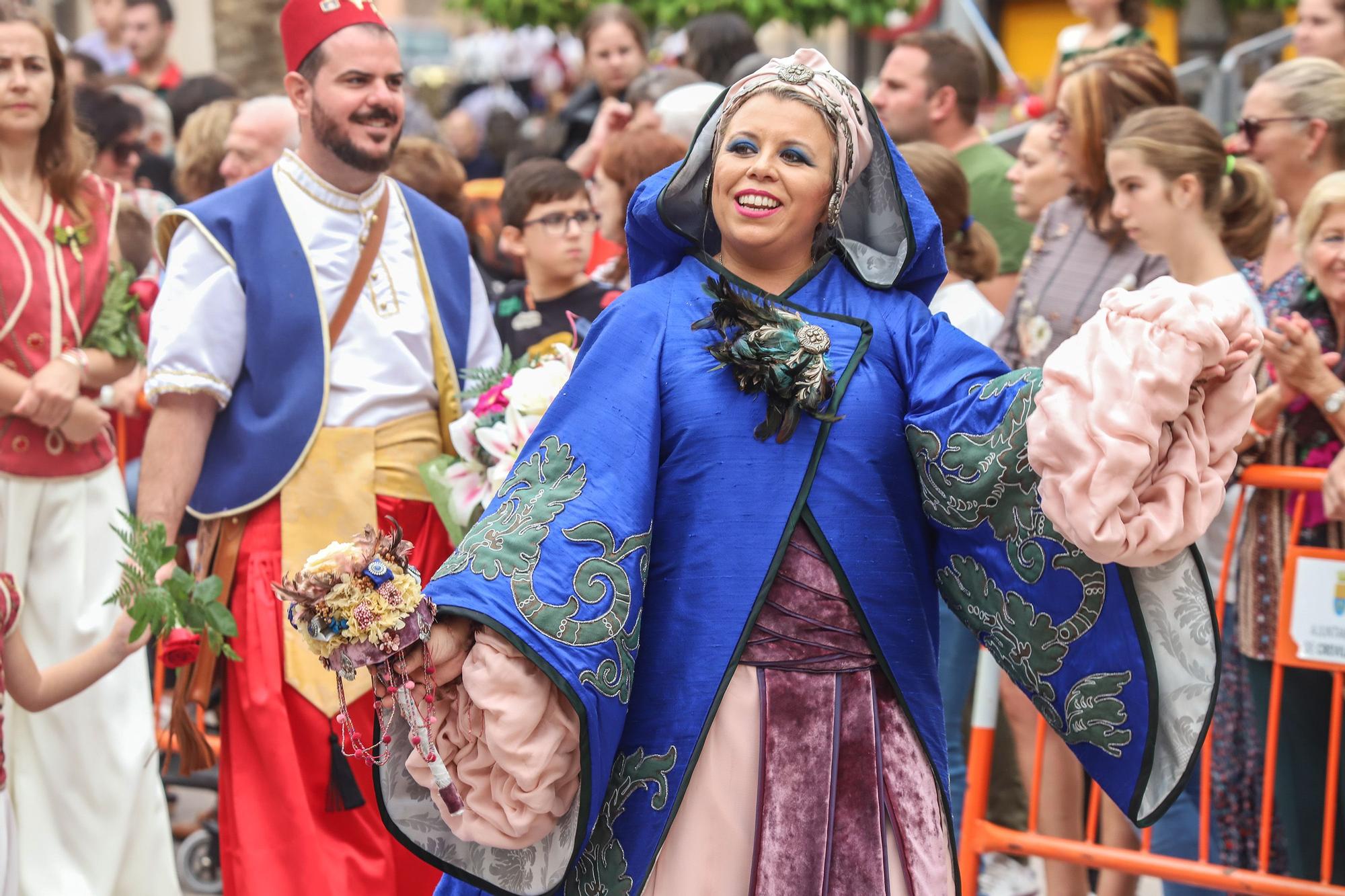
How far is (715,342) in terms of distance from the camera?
9.97ft

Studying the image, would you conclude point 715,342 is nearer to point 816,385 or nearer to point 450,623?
point 816,385

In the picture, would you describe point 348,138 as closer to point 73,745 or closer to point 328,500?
point 328,500

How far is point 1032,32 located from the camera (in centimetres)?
2138

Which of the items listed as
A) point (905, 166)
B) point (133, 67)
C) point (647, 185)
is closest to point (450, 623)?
point (647, 185)

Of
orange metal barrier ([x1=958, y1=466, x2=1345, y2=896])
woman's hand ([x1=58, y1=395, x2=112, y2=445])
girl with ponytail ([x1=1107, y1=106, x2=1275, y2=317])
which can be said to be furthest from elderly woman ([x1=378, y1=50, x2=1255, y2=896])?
woman's hand ([x1=58, y1=395, x2=112, y2=445])

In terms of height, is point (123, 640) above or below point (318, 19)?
below

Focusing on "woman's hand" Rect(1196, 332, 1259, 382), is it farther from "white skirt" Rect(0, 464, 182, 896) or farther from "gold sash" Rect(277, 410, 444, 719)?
"white skirt" Rect(0, 464, 182, 896)

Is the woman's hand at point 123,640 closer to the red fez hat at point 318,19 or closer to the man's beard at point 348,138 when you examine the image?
the man's beard at point 348,138

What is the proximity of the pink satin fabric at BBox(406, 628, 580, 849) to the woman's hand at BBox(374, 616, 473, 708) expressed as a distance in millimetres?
22

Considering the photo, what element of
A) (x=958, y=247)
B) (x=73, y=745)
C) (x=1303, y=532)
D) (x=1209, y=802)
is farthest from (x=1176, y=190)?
(x=73, y=745)

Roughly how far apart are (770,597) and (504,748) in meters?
0.56

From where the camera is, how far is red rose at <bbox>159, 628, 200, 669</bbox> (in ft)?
12.1

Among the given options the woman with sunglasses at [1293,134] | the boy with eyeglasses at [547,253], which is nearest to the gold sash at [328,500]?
the boy with eyeglasses at [547,253]

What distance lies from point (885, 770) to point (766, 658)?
0.30m
